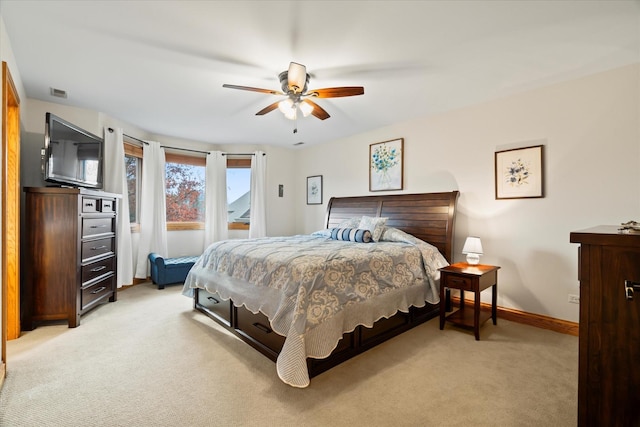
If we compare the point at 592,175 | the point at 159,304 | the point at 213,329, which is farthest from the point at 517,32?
the point at 159,304

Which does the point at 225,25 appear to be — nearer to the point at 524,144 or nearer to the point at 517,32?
the point at 517,32

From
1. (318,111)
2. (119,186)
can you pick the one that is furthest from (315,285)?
(119,186)

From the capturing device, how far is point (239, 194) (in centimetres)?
591

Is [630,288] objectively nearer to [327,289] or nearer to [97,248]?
[327,289]

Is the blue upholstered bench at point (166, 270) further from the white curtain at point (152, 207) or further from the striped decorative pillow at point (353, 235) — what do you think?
the striped decorative pillow at point (353, 235)

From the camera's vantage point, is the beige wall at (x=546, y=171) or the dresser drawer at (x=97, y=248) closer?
the beige wall at (x=546, y=171)

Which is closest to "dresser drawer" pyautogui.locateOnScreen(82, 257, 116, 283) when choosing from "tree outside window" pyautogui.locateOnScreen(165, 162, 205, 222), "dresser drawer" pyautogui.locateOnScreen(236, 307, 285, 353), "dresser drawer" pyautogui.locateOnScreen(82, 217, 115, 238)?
"dresser drawer" pyautogui.locateOnScreen(82, 217, 115, 238)

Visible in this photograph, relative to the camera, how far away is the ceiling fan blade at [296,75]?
2.27 meters

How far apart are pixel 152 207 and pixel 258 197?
185 cm

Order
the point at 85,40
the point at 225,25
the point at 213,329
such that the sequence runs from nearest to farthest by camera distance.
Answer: the point at 225,25 → the point at 85,40 → the point at 213,329

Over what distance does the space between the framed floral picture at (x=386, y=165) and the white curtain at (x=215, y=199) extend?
2.87 metres

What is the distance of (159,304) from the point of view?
3783 millimetres

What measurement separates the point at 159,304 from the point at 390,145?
404cm

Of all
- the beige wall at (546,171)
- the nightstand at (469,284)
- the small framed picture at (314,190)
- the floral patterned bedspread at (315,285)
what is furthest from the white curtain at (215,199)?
the nightstand at (469,284)
